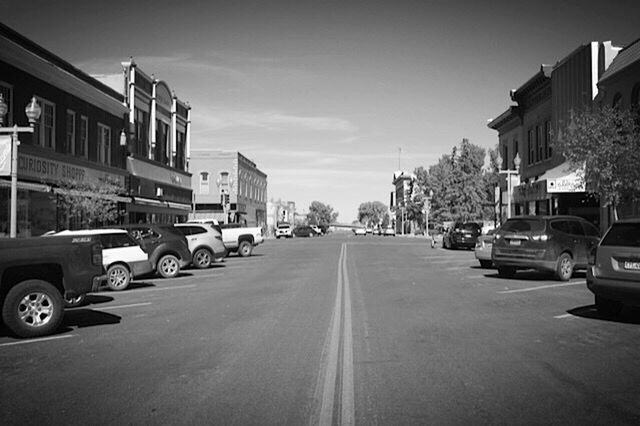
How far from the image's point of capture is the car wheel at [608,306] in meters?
11.2

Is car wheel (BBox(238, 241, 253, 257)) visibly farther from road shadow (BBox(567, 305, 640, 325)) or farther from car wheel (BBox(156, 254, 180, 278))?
road shadow (BBox(567, 305, 640, 325))

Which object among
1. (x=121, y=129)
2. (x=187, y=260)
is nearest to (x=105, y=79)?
(x=121, y=129)

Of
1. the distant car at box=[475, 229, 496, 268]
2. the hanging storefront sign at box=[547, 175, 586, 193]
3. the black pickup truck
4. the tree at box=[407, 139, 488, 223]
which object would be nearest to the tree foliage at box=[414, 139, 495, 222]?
the tree at box=[407, 139, 488, 223]

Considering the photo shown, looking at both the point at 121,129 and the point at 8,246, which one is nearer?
the point at 8,246

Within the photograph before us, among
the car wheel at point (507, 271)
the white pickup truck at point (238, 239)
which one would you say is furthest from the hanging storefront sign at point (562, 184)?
the white pickup truck at point (238, 239)

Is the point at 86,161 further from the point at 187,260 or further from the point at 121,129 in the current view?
the point at 187,260

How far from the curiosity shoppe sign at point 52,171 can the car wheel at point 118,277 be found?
408 inches

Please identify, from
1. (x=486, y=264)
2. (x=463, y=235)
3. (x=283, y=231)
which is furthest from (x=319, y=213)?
(x=486, y=264)

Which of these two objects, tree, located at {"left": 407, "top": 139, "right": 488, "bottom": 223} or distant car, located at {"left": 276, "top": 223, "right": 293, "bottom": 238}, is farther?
distant car, located at {"left": 276, "top": 223, "right": 293, "bottom": 238}

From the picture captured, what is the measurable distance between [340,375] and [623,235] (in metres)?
6.23

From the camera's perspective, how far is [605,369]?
288 inches

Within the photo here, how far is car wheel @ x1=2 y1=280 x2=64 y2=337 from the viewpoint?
9.30m

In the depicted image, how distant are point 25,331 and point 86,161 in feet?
76.8

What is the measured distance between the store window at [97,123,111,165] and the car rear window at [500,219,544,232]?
913 inches
